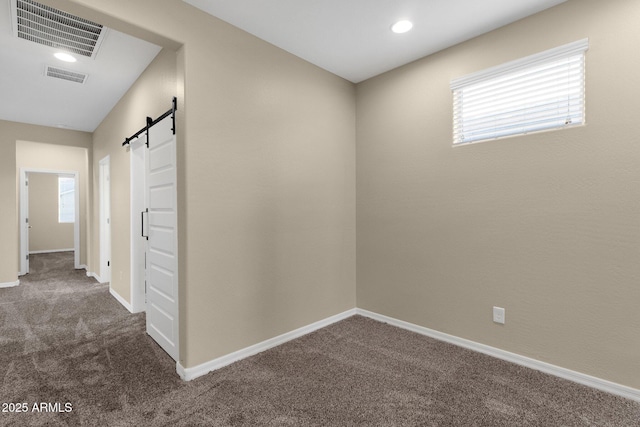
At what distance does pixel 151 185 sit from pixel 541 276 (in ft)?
11.3

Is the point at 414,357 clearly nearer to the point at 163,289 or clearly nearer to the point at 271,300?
the point at 271,300

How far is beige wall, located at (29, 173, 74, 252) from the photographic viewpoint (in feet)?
29.0

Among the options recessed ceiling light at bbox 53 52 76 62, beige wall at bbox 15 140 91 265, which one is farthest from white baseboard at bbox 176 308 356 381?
beige wall at bbox 15 140 91 265

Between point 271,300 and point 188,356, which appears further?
point 271,300

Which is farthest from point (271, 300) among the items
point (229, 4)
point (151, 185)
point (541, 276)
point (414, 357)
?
point (229, 4)

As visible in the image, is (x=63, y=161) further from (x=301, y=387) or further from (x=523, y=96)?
(x=523, y=96)

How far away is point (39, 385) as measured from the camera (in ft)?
7.26

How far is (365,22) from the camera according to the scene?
2.48 metres

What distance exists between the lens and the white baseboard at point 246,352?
2295mm

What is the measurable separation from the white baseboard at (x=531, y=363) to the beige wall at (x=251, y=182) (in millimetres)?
895

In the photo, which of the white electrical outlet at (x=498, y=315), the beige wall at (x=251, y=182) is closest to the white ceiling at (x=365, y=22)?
the beige wall at (x=251, y=182)

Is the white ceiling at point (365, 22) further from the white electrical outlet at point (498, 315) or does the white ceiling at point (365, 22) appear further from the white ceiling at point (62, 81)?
the white electrical outlet at point (498, 315)

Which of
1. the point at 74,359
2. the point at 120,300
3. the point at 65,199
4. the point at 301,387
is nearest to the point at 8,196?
the point at 120,300

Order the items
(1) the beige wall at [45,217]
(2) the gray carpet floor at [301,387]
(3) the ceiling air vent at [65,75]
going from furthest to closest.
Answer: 1. (1) the beige wall at [45,217]
2. (3) the ceiling air vent at [65,75]
3. (2) the gray carpet floor at [301,387]
